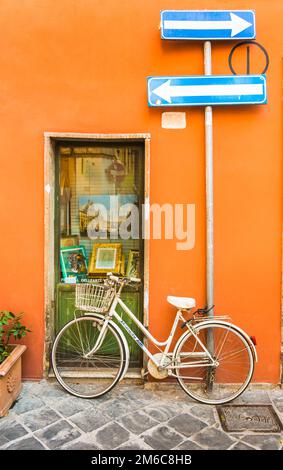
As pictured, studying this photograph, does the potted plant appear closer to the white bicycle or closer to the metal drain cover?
the white bicycle

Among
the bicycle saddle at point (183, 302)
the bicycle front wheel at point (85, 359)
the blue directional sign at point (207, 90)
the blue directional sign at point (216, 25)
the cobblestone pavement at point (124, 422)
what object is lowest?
the cobblestone pavement at point (124, 422)

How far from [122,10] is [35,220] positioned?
97.5 inches

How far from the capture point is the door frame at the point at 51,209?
3.95m

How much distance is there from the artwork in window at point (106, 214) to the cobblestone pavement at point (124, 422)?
180cm

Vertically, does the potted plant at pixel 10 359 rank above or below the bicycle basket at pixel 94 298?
below

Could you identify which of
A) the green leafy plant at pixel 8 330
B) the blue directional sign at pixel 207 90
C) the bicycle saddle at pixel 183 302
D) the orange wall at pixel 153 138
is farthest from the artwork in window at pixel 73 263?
the blue directional sign at pixel 207 90

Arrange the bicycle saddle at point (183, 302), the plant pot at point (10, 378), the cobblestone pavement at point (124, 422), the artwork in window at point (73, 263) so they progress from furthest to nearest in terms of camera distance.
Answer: the artwork in window at point (73, 263) → the bicycle saddle at point (183, 302) → the plant pot at point (10, 378) → the cobblestone pavement at point (124, 422)

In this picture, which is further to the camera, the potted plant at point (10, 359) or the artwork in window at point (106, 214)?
the artwork in window at point (106, 214)

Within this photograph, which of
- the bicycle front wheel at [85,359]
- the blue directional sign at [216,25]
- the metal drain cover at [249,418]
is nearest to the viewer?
the metal drain cover at [249,418]

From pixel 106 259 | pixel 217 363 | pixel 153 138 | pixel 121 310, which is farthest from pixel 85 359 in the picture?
pixel 153 138

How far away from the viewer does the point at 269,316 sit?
4.02 metres

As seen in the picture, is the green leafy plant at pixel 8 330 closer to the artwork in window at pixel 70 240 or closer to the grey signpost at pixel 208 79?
the artwork in window at pixel 70 240
